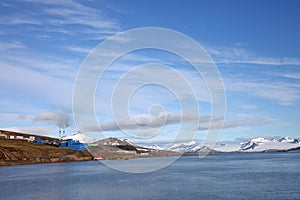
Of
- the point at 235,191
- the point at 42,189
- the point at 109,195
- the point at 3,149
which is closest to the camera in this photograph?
the point at 109,195

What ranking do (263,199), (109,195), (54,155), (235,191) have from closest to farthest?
(263,199), (109,195), (235,191), (54,155)

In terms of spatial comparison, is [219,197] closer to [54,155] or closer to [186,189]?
[186,189]

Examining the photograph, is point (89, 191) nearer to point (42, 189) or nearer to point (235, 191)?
point (42, 189)

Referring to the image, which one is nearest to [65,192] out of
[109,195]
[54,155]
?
[109,195]

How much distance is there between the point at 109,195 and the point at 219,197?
17.4m

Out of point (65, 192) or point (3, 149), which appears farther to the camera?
point (3, 149)

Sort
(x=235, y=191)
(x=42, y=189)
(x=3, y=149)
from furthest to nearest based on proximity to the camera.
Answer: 1. (x=3, y=149)
2. (x=42, y=189)
3. (x=235, y=191)

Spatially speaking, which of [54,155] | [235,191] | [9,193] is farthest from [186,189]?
[54,155]

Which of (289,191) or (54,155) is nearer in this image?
(289,191)

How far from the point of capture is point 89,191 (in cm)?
6203

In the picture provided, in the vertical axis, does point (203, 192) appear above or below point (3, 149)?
below

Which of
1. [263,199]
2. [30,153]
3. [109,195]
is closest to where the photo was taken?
[263,199]

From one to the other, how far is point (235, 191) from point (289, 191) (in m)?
9.14

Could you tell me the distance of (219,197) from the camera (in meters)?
53.9
